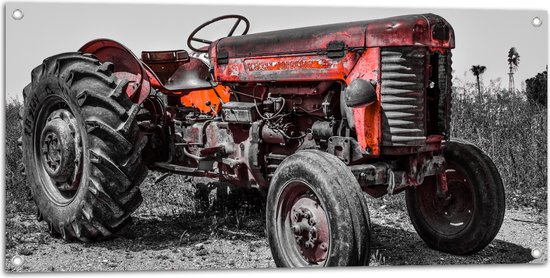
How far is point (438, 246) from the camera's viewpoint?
4.96 m

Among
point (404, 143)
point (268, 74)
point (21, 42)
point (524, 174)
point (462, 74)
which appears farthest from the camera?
point (524, 174)

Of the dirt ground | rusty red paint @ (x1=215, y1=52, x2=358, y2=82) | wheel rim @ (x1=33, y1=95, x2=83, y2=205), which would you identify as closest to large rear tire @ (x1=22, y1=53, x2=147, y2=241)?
wheel rim @ (x1=33, y1=95, x2=83, y2=205)

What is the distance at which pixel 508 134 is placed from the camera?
18.7ft

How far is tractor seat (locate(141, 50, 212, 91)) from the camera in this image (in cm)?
571

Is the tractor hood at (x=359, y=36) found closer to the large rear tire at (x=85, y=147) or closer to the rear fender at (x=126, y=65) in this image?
the rear fender at (x=126, y=65)

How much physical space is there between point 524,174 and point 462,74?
1.00m

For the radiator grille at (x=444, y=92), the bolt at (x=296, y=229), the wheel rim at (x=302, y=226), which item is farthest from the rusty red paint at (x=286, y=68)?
the bolt at (x=296, y=229)

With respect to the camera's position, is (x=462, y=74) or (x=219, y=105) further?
(x=219, y=105)

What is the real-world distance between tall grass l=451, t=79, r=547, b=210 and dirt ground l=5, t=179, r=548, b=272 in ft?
0.63

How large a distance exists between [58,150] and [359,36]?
88.0 inches

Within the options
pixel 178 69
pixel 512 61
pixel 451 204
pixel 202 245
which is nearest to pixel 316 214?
pixel 202 245

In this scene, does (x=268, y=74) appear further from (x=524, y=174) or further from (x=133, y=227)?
(x=524, y=174)

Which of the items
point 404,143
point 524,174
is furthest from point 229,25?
point 524,174

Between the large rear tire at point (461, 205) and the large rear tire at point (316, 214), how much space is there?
3.78 ft
